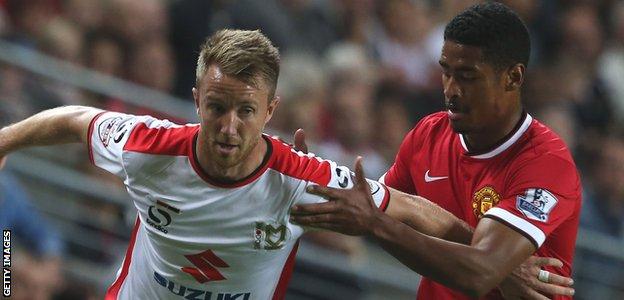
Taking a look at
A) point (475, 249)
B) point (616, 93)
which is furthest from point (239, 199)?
point (616, 93)

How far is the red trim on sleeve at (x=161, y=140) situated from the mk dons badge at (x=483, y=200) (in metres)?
1.21

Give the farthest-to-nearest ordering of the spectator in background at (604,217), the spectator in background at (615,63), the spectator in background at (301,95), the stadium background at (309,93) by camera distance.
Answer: the spectator in background at (615,63) → the spectator in background at (604,217) → the spectator in background at (301,95) → the stadium background at (309,93)

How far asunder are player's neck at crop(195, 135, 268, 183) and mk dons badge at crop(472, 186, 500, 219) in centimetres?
97

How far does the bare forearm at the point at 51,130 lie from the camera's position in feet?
16.3

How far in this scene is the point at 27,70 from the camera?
25.4ft

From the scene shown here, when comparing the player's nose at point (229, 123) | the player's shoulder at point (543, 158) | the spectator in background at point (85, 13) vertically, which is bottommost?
the spectator in background at point (85, 13)

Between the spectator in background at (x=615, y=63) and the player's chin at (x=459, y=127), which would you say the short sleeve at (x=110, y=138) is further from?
the spectator in background at (x=615, y=63)

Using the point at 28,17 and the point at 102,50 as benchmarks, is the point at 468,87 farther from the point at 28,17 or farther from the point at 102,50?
the point at 28,17

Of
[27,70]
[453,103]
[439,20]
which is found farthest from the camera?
[439,20]

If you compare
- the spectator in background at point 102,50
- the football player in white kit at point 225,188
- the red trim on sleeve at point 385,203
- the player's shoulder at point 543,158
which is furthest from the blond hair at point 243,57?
the spectator in background at point 102,50

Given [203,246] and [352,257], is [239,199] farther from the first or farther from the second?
[352,257]

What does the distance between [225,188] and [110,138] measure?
0.56 metres

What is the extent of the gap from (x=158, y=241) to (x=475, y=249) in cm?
124

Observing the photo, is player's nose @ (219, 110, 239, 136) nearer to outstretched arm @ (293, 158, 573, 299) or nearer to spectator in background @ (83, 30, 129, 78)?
outstretched arm @ (293, 158, 573, 299)
